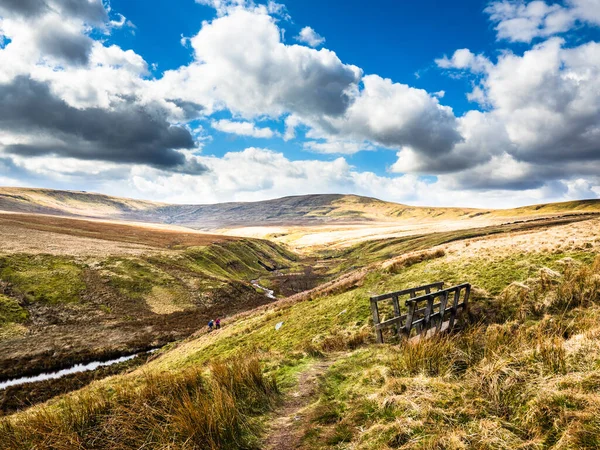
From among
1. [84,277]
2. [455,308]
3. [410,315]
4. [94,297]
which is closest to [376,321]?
[410,315]

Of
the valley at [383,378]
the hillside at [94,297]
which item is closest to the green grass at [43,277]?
the hillside at [94,297]

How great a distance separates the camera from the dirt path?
22.5ft

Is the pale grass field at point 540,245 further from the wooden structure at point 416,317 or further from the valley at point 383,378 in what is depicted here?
the wooden structure at point 416,317

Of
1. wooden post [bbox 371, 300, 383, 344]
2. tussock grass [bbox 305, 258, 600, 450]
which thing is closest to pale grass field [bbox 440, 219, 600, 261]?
tussock grass [bbox 305, 258, 600, 450]

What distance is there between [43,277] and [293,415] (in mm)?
72529

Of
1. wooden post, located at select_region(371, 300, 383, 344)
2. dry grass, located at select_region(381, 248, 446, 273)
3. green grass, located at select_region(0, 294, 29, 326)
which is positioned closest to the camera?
wooden post, located at select_region(371, 300, 383, 344)

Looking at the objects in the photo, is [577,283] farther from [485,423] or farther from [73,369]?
[73,369]

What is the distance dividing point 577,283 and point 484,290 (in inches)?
160

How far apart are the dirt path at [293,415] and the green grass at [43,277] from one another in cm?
6247

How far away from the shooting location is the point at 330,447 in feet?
21.0

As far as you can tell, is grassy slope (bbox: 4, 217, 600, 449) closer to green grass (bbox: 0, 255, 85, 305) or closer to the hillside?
the hillside

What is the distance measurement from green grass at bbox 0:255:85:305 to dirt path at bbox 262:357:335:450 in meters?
62.5

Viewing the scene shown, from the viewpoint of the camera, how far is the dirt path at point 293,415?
22.5 ft

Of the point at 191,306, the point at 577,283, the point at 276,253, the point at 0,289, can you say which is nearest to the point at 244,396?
the point at 577,283
